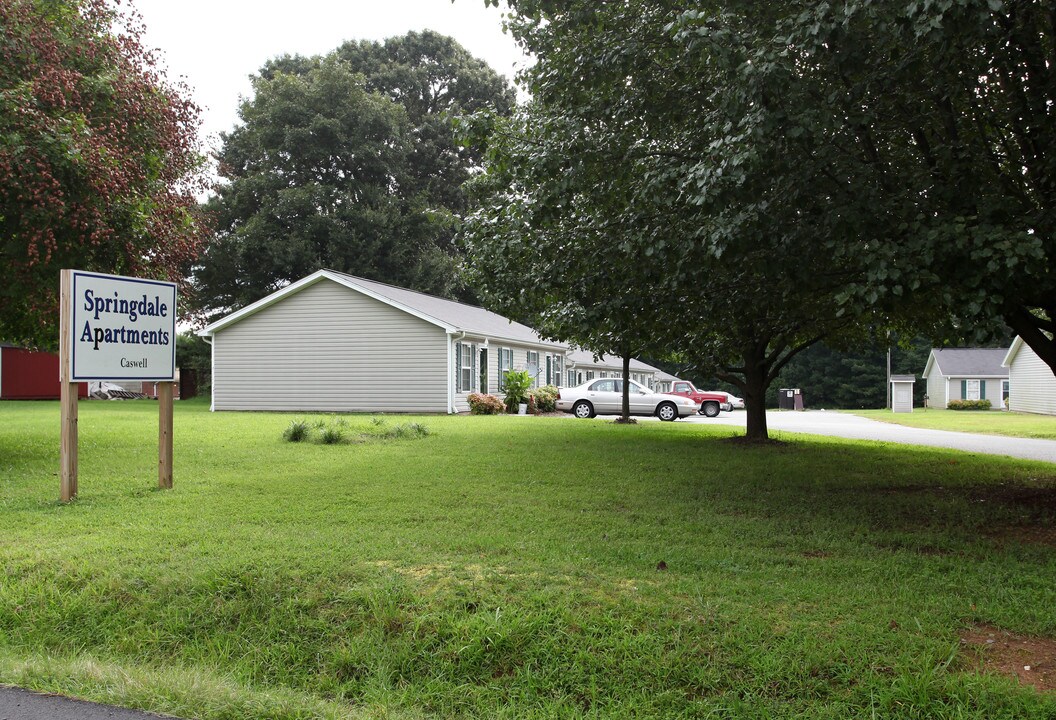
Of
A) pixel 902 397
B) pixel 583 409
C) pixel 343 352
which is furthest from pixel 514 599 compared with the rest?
pixel 902 397

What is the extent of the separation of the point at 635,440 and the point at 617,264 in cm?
800

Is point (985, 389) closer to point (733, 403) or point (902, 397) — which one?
point (902, 397)

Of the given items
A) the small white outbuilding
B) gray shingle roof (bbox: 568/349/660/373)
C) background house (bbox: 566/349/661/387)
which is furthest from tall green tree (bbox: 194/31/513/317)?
the small white outbuilding

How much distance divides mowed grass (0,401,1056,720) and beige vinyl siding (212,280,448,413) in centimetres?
1535

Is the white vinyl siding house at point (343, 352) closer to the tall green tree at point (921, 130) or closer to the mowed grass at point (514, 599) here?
the mowed grass at point (514, 599)

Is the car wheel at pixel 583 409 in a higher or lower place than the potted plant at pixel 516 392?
lower

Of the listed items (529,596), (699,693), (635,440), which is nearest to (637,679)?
(699,693)

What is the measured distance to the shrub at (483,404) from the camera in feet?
79.7

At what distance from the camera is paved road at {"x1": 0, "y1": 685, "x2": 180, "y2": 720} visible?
12.8 feet

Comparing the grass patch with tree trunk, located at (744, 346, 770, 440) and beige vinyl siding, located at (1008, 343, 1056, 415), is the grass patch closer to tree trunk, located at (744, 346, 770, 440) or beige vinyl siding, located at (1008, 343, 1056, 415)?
tree trunk, located at (744, 346, 770, 440)

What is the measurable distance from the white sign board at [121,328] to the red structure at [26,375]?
93.2ft

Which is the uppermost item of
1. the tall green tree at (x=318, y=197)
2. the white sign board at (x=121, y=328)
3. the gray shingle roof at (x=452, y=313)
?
the tall green tree at (x=318, y=197)

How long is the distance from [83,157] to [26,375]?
3110 cm

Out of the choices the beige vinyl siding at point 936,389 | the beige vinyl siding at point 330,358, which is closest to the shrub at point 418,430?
the beige vinyl siding at point 330,358
